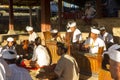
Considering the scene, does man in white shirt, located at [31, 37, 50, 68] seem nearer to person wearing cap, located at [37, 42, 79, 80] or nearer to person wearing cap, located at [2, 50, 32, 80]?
person wearing cap, located at [37, 42, 79, 80]

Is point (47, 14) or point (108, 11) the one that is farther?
point (108, 11)

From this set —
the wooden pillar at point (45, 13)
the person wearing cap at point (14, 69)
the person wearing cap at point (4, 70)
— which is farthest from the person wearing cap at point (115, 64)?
the wooden pillar at point (45, 13)

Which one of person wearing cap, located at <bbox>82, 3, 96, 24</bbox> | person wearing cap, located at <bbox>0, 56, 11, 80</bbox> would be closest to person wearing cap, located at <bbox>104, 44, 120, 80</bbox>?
person wearing cap, located at <bbox>0, 56, 11, 80</bbox>

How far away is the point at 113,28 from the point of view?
14.0 meters

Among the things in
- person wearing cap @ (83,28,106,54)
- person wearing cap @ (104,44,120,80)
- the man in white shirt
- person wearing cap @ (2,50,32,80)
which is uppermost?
person wearing cap @ (104,44,120,80)

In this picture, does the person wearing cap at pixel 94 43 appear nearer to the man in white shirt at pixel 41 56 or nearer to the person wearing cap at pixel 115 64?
the man in white shirt at pixel 41 56

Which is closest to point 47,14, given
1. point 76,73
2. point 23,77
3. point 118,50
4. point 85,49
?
point 85,49

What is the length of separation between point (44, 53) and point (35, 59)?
0.24 metres

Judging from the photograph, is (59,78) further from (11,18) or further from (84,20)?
(11,18)

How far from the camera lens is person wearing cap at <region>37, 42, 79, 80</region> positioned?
633 cm

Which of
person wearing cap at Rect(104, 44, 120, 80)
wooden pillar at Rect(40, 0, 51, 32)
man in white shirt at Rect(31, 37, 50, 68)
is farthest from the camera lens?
wooden pillar at Rect(40, 0, 51, 32)

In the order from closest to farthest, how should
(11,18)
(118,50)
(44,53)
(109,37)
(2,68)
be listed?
(118,50), (2,68), (44,53), (109,37), (11,18)

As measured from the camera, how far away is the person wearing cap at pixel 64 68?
6328mm

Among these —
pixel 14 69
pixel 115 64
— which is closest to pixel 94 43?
pixel 14 69
